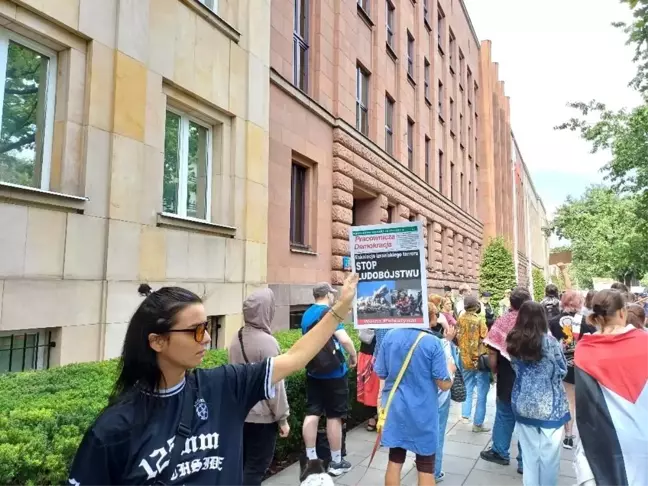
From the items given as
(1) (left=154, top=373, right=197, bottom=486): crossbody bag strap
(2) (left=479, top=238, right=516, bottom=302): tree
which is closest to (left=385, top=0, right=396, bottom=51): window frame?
(1) (left=154, top=373, right=197, bottom=486): crossbody bag strap

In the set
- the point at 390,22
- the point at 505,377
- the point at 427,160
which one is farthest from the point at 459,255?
the point at 505,377

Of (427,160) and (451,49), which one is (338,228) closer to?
(427,160)

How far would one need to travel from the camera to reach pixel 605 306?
11.1 ft

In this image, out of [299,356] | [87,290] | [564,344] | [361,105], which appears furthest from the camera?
[361,105]

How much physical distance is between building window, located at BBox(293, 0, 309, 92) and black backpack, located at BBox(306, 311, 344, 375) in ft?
28.5

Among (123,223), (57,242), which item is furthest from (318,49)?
(57,242)

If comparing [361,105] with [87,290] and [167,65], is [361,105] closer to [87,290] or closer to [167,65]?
[167,65]

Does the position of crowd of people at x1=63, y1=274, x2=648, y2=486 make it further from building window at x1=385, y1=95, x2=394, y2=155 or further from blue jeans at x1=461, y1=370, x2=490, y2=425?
building window at x1=385, y1=95, x2=394, y2=155

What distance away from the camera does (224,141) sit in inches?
363

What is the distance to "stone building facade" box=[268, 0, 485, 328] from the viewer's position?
11.2 meters

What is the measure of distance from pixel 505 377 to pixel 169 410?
186 inches

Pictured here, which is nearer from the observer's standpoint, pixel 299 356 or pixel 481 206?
pixel 299 356

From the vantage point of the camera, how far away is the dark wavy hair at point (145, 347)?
184 cm

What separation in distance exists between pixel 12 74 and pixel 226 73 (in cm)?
392
